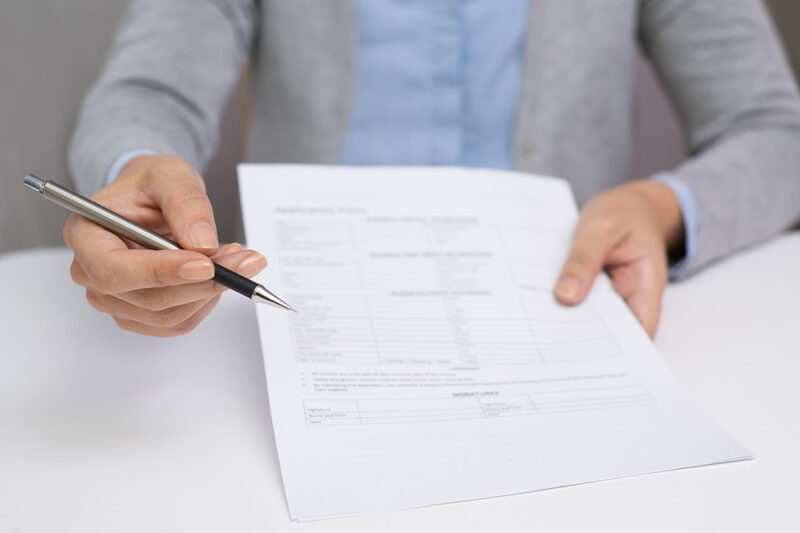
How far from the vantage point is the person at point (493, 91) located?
0.59m

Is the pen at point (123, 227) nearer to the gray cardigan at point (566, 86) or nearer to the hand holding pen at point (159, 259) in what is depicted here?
the hand holding pen at point (159, 259)

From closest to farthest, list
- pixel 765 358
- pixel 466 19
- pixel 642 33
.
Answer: pixel 765 358 → pixel 466 19 → pixel 642 33

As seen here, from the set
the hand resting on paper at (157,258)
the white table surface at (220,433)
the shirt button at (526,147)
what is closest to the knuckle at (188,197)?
the hand resting on paper at (157,258)

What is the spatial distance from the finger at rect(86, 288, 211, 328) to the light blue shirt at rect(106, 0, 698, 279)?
1.45 feet

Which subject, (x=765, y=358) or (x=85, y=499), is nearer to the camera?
(x=85, y=499)

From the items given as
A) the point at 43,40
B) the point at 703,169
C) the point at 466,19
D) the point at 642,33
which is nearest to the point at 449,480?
the point at 703,169

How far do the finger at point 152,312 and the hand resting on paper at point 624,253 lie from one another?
235mm

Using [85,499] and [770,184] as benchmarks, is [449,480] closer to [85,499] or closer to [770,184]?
[85,499]

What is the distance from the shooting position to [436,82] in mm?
740

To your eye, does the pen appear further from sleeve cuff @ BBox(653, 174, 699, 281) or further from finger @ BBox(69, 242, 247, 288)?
sleeve cuff @ BBox(653, 174, 699, 281)

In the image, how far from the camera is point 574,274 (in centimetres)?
45

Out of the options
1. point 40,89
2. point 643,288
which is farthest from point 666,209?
point 40,89

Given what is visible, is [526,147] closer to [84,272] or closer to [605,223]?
[605,223]

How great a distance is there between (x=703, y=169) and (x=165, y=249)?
50 cm
